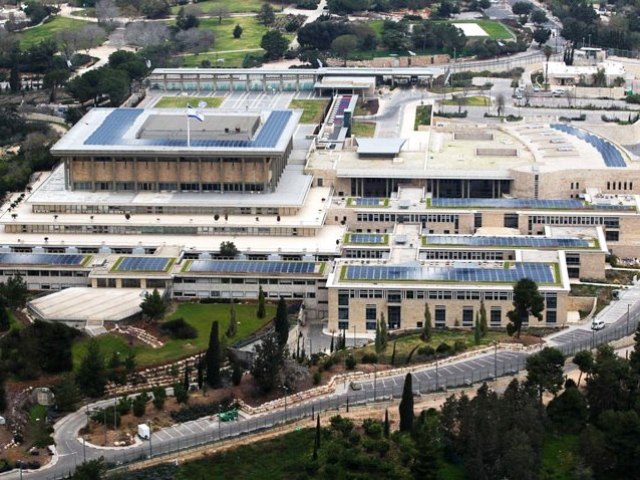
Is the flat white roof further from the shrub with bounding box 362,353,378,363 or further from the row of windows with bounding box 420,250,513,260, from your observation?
the row of windows with bounding box 420,250,513,260

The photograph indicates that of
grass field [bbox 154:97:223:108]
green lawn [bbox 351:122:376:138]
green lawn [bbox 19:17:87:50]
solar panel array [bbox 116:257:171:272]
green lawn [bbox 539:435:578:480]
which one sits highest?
green lawn [bbox 539:435:578:480]

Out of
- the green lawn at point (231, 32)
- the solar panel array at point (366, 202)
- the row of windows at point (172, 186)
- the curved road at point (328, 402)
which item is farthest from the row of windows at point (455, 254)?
the green lawn at point (231, 32)

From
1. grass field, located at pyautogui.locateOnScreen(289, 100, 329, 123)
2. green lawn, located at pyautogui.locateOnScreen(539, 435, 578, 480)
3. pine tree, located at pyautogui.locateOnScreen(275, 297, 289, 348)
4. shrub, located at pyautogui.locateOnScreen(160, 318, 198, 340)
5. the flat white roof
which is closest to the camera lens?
green lawn, located at pyautogui.locateOnScreen(539, 435, 578, 480)

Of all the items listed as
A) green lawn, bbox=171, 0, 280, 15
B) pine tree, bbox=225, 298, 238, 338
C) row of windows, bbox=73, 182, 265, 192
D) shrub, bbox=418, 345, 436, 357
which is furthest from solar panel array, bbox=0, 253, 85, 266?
green lawn, bbox=171, 0, 280, 15

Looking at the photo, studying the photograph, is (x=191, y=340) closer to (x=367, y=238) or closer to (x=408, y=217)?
(x=367, y=238)

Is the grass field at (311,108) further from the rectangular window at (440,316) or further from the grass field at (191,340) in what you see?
the rectangular window at (440,316)

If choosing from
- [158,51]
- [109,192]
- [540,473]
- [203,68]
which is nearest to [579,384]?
[540,473]

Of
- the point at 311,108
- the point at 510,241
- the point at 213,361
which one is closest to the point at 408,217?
the point at 510,241
